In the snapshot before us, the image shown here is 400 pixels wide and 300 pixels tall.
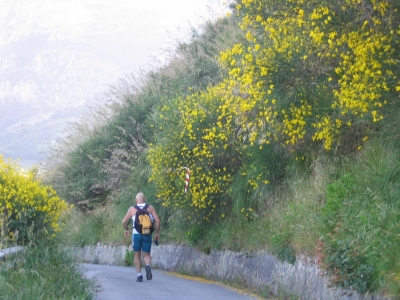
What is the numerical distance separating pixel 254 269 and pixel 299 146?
253 centimetres

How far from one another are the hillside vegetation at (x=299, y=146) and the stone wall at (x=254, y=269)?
0.24m

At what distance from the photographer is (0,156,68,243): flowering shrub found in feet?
43.8

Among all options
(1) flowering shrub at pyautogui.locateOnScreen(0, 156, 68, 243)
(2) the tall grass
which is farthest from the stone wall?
(2) the tall grass

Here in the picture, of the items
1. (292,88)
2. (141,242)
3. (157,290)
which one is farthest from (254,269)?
(292,88)

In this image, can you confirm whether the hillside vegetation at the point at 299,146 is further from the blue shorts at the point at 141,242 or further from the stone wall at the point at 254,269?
the blue shorts at the point at 141,242

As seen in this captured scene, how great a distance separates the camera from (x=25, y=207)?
13641 millimetres

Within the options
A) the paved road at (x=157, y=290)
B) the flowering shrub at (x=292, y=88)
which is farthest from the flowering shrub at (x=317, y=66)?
the paved road at (x=157, y=290)

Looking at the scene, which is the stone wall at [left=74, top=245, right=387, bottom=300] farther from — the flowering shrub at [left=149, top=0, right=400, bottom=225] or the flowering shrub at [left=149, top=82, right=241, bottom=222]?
the flowering shrub at [left=149, top=0, right=400, bottom=225]

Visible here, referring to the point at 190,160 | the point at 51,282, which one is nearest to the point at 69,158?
the point at 190,160

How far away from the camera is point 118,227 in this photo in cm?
2770

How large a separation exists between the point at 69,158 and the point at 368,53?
2415 centimetres

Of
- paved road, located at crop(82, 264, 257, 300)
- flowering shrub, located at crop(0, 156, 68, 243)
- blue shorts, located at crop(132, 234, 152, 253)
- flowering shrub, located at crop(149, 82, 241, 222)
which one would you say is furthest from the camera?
flowering shrub, located at crop(149, 82, 241, 222)

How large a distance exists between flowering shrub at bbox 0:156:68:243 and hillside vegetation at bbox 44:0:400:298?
1.36m

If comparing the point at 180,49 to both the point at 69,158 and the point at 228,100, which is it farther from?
the point at 228,100
